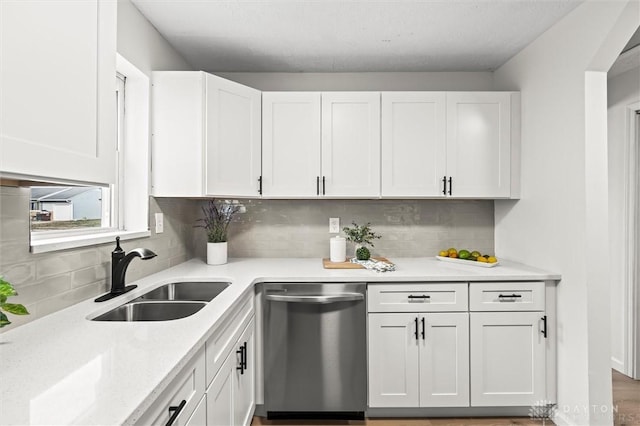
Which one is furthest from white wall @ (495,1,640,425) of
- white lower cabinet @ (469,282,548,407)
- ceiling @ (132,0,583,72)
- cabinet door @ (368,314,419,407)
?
cabinet door @ (368,314,419,407)

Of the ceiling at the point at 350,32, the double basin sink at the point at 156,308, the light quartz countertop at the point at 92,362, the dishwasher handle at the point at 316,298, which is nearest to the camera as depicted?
the light quartz countertop at the point at 92,362

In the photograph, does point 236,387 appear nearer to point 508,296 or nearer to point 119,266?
point 119,266

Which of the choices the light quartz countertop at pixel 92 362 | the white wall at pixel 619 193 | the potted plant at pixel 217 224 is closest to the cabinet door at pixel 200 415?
the light quartz countertop at pixel 92 362

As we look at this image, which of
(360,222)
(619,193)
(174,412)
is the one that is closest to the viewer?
(174,412)

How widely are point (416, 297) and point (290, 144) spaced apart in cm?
137

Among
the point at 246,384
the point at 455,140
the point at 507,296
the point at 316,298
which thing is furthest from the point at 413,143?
the point at 246,384

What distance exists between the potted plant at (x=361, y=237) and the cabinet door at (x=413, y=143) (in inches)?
14.5

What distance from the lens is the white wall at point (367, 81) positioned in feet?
9.68

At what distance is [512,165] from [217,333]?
90.5 inches

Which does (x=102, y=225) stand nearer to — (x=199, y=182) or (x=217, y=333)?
(x=199, y=182)

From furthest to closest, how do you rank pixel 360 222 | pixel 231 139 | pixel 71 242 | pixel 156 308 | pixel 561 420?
pixel 360 222 → pixel 231 139 → pixel 561 420 → pixel 156 308 → pixel 71 242

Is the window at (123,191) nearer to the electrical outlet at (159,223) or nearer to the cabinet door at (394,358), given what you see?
the electrical outlet at (159,223)

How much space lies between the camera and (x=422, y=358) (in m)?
2.21

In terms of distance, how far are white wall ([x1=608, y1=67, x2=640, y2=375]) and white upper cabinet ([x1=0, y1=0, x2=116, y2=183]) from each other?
346 centimetres
